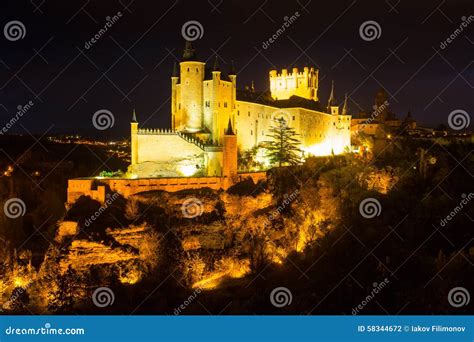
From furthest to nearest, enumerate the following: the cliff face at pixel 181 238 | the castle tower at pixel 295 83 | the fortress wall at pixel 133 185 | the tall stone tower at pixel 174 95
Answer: the castle tower at pixel 295 83 < the tall stone tower at pixel 174 95 < the fortress wall at pixel 133 185 < the cliff face at pixel 181 238

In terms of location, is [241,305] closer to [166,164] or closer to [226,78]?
[166,164]

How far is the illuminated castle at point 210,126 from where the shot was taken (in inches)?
1471

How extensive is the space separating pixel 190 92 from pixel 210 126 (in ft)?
10.3

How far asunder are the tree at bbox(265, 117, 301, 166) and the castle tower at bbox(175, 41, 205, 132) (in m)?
6.66

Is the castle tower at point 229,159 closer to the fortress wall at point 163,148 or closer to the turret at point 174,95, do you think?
the fortress wall at point 163,148

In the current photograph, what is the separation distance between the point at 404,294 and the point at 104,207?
58.7 feet

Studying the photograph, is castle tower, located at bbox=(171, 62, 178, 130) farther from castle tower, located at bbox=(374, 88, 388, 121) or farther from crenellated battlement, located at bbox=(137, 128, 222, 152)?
castle tower, located at bbox=(374, 88, 388, 121)

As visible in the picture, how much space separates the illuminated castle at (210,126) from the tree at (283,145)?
82cm

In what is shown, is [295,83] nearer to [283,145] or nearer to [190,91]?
[283,145]

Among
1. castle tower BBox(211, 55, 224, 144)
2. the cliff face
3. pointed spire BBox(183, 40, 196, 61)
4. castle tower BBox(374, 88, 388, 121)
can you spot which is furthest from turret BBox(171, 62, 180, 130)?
castle tower BBox(374, 88, 388, 121)

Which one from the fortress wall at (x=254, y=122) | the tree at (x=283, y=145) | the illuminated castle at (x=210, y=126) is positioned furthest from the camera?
the fortress wall at (x=254, y=122)

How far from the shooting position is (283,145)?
45312mm

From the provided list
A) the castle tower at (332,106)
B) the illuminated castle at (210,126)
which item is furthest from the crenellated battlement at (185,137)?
the castle tower at (332,106)

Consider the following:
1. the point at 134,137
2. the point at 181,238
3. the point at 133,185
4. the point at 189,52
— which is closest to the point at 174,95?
the point at 189,52
